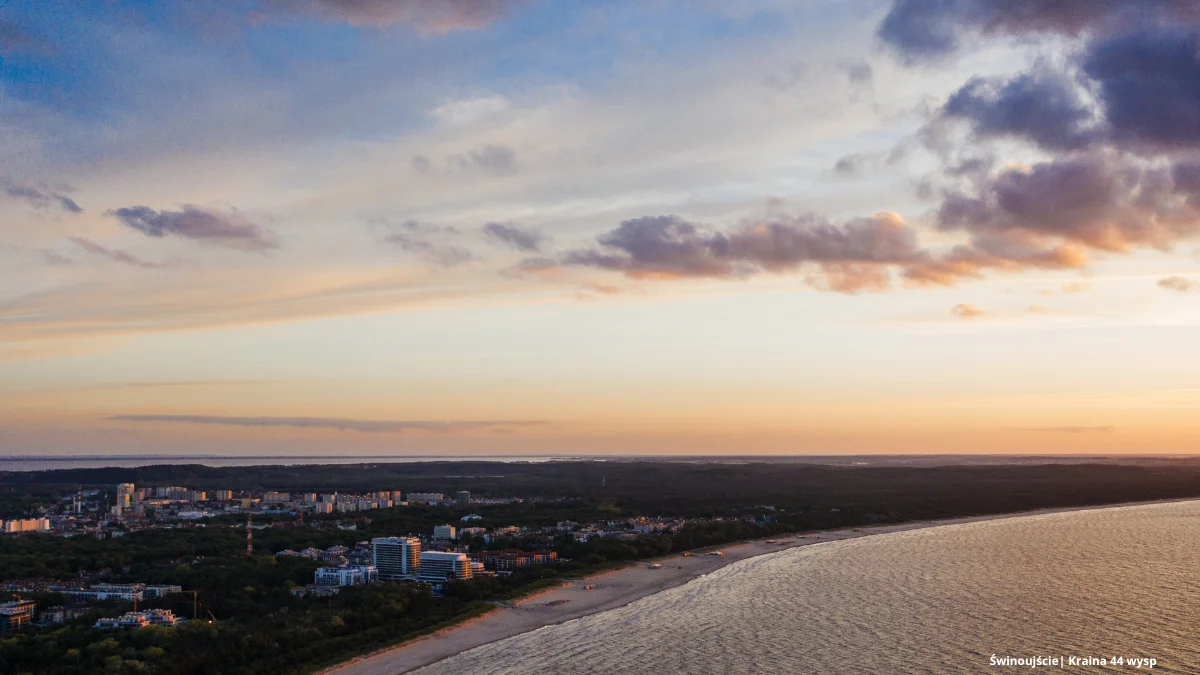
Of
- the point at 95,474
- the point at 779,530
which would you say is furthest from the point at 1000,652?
the point at 95,474

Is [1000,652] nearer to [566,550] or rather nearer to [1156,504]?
[566,550]

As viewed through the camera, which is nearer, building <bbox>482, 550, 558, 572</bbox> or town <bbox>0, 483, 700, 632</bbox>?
town <bbox>0, 483, 700, 632</bbox>

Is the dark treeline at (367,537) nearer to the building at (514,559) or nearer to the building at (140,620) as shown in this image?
the building at (140,620)

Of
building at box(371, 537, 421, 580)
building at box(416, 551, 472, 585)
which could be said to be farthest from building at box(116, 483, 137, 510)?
building at box(416, 551, 472, 585)

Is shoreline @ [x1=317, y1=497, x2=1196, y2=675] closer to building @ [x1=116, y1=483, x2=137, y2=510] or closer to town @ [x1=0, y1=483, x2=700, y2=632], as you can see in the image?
town @ [x1=0, y1=483, x2=700, y2=632]

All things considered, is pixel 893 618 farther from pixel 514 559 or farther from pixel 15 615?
pixel 15 615

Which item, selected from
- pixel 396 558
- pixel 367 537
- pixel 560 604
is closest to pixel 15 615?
pixel 396 558

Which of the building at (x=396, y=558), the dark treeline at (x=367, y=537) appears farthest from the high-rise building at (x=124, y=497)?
the building at (x=396, y=558)
